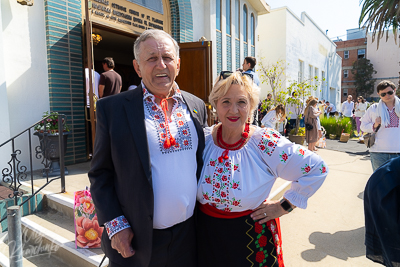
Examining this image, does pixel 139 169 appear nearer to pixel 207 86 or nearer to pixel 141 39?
pixel 141 39

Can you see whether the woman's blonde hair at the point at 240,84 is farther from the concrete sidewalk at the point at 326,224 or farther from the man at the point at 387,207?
the concrete sidewalk at the point at 326,224

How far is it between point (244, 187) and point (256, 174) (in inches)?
4.4

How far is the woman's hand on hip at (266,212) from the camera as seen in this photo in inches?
66.0

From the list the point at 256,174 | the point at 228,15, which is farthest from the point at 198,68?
the point at 256,174

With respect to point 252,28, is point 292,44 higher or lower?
higher

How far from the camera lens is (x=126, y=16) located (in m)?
6.30

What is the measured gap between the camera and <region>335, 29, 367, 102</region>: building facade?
3694 centimetres

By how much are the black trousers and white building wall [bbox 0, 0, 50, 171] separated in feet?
13.4

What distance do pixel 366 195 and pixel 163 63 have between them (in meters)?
1.23

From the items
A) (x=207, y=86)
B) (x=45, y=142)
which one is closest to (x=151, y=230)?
(x=45, y=142)

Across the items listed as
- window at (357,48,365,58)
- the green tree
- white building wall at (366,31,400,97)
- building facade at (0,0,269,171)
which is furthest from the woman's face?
window at (357,48,365,58)

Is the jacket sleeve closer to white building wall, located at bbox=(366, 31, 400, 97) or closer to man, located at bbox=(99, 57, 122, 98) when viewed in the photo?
man, located at bbox=(99, 57, 122, 98)

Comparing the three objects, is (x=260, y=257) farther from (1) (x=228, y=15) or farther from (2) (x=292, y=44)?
(2) (x=292, y=44)

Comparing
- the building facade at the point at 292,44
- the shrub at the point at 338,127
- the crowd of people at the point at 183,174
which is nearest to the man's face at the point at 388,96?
the crowd of people at the point at 183,174
